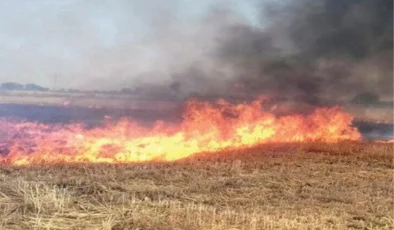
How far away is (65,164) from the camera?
15.5 meters

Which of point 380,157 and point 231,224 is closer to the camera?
point 231,224

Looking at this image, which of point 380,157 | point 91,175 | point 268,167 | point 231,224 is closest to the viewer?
point 231,224

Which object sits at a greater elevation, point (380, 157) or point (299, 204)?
point (380, 157)

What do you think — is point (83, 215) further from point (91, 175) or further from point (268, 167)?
point (268, 167)

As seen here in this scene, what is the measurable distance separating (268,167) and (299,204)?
14.8 feet

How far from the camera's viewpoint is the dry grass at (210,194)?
872cm

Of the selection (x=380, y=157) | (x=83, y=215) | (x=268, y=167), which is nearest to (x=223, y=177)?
(x=268, y=167)

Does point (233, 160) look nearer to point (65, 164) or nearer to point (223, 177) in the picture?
point (223, 177)

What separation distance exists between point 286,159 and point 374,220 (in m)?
7.36

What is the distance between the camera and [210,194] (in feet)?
37.7

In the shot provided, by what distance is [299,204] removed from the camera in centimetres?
1070

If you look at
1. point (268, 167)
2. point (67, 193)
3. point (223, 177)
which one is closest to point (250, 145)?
point (268, 167)

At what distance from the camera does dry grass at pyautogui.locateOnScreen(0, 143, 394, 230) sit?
872 cm

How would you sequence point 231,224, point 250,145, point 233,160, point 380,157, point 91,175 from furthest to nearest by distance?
point 250,145
point 380,157
point 233,160
point 91,175
point 231,224
